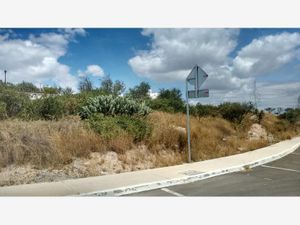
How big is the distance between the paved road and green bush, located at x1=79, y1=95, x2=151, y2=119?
19.9 feet

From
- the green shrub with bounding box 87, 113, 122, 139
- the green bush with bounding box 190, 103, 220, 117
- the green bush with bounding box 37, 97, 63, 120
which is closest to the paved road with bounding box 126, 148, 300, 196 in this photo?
the green shrub with bounding box 87, 113, 122, 139

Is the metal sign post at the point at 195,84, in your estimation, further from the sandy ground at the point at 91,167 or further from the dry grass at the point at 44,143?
the dry grass at the point at 44,143

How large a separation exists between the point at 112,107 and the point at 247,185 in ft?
24.6

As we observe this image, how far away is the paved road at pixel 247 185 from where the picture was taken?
726 centimetres

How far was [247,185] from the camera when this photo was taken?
26.1 feet

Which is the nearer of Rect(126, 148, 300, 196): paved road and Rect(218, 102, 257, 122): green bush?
Rect(126, 148, 300, 196): paved road

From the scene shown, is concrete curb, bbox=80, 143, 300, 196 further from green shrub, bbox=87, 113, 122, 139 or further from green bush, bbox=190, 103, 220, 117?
green bush, bbox=190, 103, 220, 117

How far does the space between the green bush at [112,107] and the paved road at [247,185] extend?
6071mm

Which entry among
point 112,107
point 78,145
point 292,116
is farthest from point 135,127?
point 292,116

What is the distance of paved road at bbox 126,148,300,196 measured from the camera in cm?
726

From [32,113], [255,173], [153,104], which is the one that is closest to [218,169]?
[255,173]

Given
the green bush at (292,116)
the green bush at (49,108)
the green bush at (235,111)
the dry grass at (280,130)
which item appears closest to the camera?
the green bush at (49,108)

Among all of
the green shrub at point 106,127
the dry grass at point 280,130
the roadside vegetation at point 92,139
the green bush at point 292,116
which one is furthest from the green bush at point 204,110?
the green shrub at point 106,127

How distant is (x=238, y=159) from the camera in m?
11.8
